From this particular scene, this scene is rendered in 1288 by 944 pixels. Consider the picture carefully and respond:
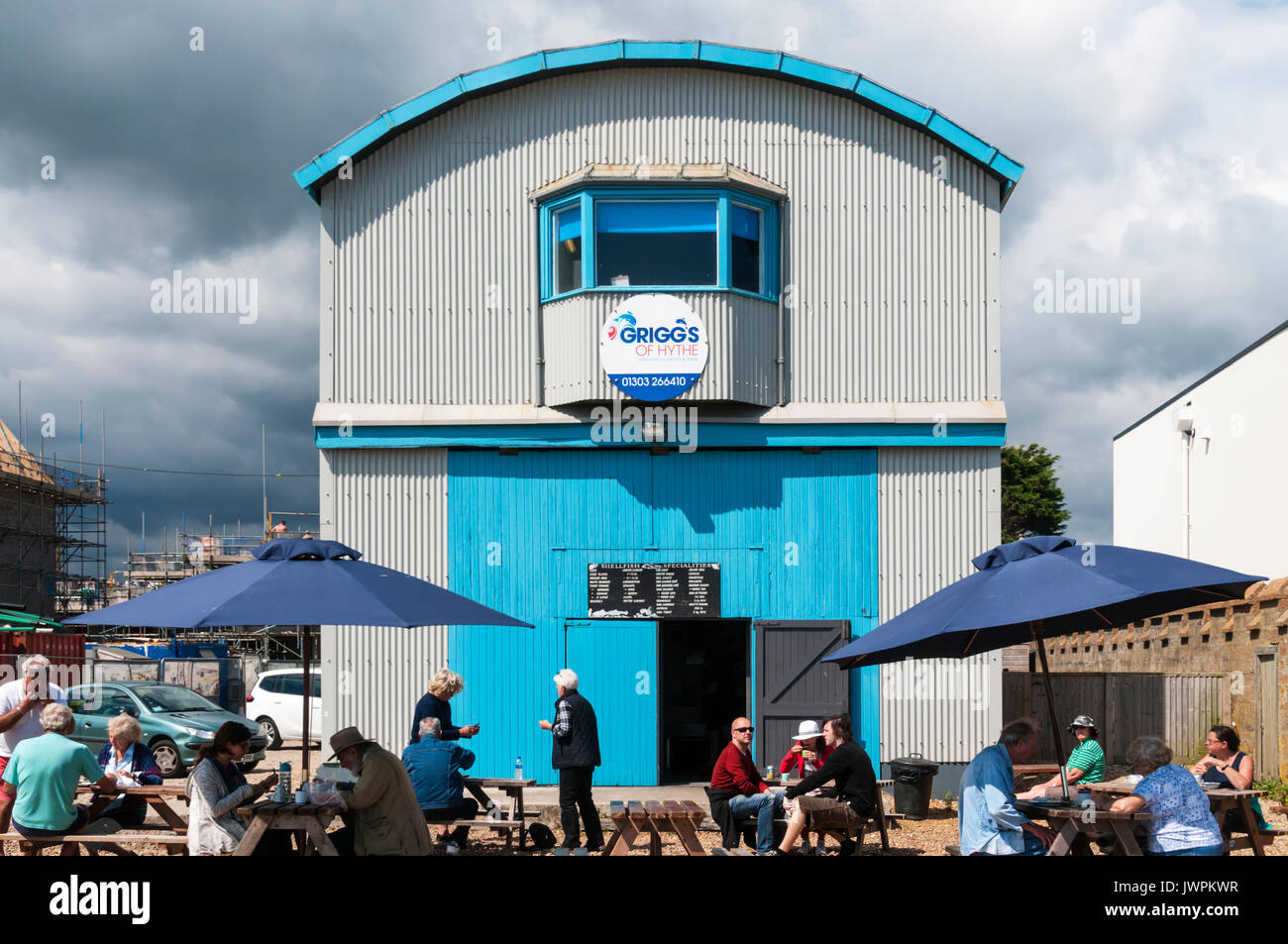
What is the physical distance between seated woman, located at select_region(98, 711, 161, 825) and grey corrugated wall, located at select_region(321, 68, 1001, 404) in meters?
5.31

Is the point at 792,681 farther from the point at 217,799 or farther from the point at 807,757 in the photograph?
the point at 217,799

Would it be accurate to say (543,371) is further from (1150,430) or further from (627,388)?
(1150,430)

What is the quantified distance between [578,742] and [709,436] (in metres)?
5.00

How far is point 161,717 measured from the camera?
727 inches

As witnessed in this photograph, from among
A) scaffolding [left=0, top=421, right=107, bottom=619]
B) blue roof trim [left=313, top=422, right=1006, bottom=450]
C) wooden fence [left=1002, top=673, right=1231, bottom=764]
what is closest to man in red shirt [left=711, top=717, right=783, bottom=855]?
blue roof trim [left=313, top=422, right=1006, bottom=450]

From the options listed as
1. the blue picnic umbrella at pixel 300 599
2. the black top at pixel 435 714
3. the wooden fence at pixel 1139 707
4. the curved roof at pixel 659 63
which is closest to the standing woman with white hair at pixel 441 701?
the black top at pixel 435 714

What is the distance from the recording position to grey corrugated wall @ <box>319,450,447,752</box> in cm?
1379

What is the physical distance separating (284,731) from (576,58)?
14128 mm

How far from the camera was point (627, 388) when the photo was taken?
13562mm

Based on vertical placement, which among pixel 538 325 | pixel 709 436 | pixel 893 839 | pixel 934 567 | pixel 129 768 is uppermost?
pixel 538 325

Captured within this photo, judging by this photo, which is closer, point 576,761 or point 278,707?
point 576,761

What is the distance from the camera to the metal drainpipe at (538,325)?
14.0 metres

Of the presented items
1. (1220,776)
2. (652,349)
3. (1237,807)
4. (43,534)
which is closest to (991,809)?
(1237,807)
